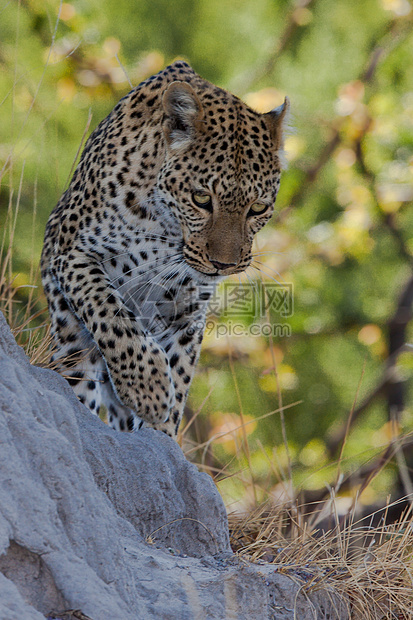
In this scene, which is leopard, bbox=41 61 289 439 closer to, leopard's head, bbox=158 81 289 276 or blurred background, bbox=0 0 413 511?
leopard's head, bbox=158 81 289 276

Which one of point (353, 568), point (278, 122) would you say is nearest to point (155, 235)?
point (278, 122)

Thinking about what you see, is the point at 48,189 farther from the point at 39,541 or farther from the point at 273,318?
the point at 39,541

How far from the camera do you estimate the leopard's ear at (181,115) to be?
13.8 ft

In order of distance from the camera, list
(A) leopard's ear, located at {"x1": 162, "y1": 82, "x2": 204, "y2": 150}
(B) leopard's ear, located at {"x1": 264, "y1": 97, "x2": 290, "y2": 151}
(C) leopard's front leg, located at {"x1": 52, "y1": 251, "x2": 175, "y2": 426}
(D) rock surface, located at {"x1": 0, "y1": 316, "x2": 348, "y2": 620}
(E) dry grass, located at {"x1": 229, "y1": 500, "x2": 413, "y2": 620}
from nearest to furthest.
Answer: (D) rock surface, located at {"x1": 0, "y1": 316, "x2": 348, "y2": 620} < (E) dry grass, located at {"x1": 229, "y1": 500, "x2": 413, "y2": 620} < (C) leopard's front leg, located at {"x1": 52, "y1": 251, "x2": 175, "y2": 426} < (A) leopard's ear, located at {"x1": 162, "y1": 82, "x2": 204, "y2": 150} < (B) leopard's ear, located at {"x1": 264, "y1": 97, "x2": 290, "y2": 151}

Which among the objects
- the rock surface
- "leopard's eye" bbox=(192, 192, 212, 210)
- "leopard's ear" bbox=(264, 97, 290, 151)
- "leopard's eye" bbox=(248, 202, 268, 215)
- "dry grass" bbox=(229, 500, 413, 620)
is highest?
"leopard's ear" bbox=(264, 97, 290, 151)

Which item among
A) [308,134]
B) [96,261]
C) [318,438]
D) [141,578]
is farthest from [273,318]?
[141,578]

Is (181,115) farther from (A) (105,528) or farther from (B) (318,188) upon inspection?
(B) (318,188)

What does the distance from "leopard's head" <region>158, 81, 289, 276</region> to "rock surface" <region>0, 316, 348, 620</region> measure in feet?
3.70

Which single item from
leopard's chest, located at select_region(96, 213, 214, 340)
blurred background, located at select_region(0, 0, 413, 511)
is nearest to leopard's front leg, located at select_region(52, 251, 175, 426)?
leopard's chest, located at select_region(96, 213, 214, 340)

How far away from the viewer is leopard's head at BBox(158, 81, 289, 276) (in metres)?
4.19

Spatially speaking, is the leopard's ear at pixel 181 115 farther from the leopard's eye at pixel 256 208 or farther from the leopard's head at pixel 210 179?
the leopard's eye at pixel 256 208

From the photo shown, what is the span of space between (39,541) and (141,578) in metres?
0.55

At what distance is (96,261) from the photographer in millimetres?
4430

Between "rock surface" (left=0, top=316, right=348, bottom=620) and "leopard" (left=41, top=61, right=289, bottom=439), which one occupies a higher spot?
"leopard" (left=41, top=61, right=289, bottom=439)
